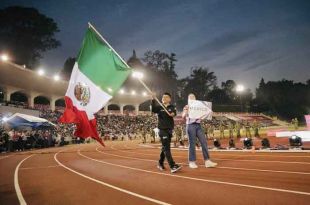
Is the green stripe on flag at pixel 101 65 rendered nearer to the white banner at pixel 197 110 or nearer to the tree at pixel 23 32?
the white banner at pixel 197 110

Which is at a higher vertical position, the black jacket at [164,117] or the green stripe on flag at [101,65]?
the green stripe on flag at [101,65]

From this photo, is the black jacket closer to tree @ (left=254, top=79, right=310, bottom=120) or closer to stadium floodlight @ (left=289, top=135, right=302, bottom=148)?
stadium floodlight @ (left=289, top=135, right=302, bottom=148)

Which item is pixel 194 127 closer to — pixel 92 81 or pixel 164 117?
pixel 164 117

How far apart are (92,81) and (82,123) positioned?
1182mm

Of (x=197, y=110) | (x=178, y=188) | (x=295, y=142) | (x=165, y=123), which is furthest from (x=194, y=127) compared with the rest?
(x=295, y=142)

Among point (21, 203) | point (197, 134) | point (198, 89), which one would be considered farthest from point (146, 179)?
point (198, 89)

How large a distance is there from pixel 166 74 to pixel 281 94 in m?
39.0

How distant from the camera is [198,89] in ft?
359

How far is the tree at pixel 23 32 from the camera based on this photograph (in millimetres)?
59406

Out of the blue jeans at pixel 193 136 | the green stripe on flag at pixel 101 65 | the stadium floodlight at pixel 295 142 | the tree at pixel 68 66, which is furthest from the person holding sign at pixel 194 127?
the tree at pixel 68 66

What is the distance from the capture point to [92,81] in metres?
7.83

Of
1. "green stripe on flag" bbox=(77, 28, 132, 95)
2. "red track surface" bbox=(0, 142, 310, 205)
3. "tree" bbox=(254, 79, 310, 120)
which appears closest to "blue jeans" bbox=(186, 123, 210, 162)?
"red track surface" bbox=(0, 142, 310, 205)

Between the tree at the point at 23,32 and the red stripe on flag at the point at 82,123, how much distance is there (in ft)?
189

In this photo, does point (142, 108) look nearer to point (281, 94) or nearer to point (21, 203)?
point (281, 94)
